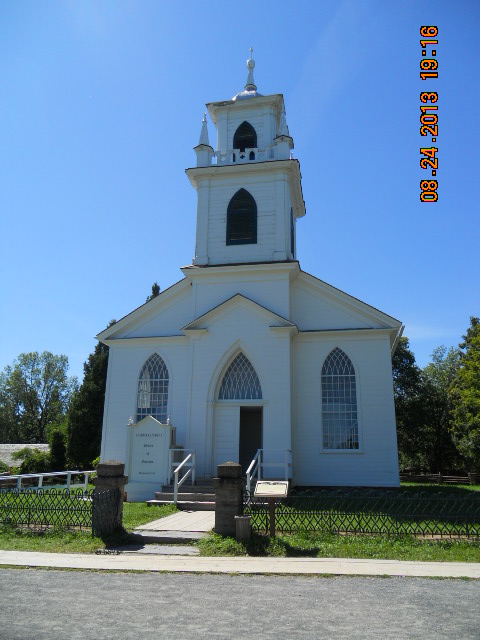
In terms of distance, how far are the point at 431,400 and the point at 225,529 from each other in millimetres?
36362

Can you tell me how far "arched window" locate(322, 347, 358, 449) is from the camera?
18.8m

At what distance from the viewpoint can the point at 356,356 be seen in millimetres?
19281

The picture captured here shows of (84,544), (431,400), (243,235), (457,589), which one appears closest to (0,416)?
(431,400)

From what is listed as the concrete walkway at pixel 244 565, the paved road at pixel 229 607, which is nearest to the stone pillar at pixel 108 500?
the concrete walkway at pixel 244 565

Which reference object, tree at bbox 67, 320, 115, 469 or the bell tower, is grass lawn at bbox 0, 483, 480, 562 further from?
tree at bbox 67, 320, 115, 469

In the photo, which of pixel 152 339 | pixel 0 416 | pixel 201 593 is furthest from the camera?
pixel 0 416

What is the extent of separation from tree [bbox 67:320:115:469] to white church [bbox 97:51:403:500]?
1341 cm

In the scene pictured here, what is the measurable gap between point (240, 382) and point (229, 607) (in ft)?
43.3

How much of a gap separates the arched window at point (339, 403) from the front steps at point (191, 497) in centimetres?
494

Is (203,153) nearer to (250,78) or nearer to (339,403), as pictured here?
(250,78)

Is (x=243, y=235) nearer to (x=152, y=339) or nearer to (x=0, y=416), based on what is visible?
(x=152, y=339)

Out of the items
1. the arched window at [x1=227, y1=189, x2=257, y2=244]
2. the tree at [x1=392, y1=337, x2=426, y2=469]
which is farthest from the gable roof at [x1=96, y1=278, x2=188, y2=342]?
the tree at [x1=392, y1=337, x2=426, y2=469]

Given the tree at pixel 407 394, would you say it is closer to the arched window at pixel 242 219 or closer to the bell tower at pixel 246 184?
the bell tower at pixel 246 184

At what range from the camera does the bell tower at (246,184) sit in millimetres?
21031
